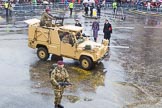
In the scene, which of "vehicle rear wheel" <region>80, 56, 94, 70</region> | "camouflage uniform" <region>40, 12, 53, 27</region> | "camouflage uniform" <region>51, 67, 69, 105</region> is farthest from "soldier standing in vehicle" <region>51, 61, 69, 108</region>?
"camouflage uniform" <region>40, 12, 53, 27</region>

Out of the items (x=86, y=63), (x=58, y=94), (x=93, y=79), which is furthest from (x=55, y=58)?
(x=58, y=94)

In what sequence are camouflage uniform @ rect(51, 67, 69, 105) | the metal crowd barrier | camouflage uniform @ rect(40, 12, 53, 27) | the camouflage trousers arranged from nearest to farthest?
1. camouflage uniform @ rect(51, 67, 69, 105)
2. the camouflage trousers
3. camouflage uniform @ rect(40, 12, 53, 27)
4. the metal crowd barrier

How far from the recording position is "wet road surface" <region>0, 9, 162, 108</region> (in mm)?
13852

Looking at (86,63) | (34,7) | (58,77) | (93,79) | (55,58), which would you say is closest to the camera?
(58,77)

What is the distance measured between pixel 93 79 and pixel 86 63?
4.46ft

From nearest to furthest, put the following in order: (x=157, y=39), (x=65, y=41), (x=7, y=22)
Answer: (x=65, y=41) < (x=157, y=39) < (x=7, y=22)

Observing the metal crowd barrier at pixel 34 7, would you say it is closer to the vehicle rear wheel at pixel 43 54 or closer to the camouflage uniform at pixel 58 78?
the vehicle rear wheel at pixel 43 54

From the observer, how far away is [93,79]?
54.2 feet

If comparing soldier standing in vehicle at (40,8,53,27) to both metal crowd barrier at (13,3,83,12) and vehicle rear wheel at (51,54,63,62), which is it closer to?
vehicle rear wheel at (51,54,63,62)

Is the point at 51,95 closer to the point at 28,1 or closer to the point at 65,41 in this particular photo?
the point at 65,41

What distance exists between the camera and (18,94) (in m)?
14.2

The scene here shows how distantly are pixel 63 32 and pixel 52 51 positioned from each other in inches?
43.3

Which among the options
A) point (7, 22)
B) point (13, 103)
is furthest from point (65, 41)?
point (7, 22)

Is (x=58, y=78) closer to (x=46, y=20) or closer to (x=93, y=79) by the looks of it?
(x=93, y=79)
